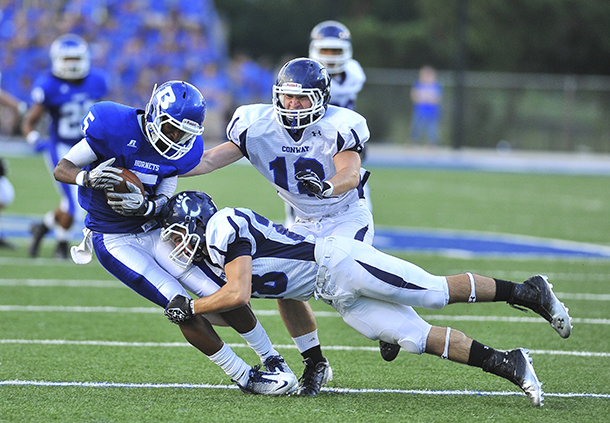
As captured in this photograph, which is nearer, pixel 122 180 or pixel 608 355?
pixel 122 180

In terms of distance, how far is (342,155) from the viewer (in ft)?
13.0

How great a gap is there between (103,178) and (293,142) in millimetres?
938

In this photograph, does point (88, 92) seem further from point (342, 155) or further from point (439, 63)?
point (439, 63)

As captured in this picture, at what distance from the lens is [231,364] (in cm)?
359

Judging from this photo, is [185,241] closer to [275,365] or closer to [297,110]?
[275,365]

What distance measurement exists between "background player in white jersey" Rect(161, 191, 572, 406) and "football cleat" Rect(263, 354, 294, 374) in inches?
12.4

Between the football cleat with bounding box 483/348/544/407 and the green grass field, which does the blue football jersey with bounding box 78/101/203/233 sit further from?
the football cleat with bounding box 483/348/544/407

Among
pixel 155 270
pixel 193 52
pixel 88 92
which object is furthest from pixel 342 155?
pixel 193 52

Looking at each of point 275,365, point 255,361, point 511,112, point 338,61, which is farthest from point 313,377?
point 511,112

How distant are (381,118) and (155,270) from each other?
17217 millimetres

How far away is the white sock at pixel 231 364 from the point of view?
3.58 meters

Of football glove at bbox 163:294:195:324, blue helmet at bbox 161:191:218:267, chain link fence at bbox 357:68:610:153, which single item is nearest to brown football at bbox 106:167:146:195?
blue helmet at bbox 161:191:218:267

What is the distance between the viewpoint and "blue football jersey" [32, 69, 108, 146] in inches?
276

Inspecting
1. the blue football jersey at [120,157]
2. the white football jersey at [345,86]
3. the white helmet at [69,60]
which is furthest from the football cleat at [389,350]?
the white helmet at [69,60]
